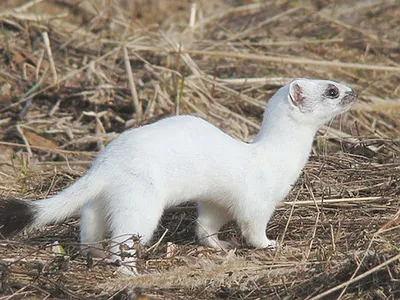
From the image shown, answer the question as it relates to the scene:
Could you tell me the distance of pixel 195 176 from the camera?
128 inches

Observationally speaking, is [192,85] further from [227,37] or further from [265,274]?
[265,274]

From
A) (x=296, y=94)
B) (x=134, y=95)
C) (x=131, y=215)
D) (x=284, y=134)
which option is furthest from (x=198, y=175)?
(x=134, y=95)

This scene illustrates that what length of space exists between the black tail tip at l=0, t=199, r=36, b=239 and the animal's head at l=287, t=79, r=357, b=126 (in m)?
1.24

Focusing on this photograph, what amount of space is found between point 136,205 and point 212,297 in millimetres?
470

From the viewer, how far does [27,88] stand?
5703mm

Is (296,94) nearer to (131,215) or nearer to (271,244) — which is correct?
(271,244)

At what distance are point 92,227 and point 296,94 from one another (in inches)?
42.9

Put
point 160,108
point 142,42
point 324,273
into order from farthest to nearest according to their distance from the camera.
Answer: point 142,42, point 160,108, point 324,273

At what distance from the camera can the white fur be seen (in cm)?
311

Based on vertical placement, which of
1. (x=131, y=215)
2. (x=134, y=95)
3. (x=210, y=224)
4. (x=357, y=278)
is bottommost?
(x=134, y=95)

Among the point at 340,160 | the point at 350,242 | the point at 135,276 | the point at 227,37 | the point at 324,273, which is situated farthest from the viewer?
the point at 227,37

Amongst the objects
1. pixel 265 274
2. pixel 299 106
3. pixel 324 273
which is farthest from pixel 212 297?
pixel 299 106

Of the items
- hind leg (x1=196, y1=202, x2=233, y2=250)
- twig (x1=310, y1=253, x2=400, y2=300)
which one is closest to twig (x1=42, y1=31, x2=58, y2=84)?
hind leg (x1=196, y1=202, x2=233, y2=250)

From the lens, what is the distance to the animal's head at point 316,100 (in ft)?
11.5
